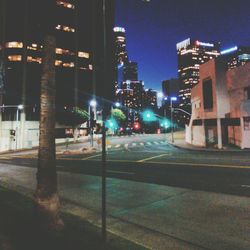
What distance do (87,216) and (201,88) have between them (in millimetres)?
31491

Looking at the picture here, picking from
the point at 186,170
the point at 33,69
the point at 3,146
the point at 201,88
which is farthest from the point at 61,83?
the point at 186,170

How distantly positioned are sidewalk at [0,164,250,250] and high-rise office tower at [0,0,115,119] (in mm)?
46241

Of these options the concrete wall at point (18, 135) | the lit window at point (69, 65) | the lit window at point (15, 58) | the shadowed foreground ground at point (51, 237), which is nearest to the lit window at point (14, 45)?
the lit window at point (15, 58)

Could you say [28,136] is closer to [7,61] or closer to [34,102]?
[34,102]

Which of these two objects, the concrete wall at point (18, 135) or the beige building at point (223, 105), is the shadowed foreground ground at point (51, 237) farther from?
the concrete wall at point (18, 135)

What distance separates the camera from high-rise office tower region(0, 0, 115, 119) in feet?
222

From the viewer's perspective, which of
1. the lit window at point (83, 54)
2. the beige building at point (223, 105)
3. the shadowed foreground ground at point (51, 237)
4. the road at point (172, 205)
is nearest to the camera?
the shadowed foreground ground at point (51, 237)

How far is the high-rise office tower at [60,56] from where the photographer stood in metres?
67.7

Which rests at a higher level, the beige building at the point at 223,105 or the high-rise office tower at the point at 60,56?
the high-rise office tower at the point at 60,56

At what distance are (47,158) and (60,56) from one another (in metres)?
87.2

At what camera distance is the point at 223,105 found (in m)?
32.7

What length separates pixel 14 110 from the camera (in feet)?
189

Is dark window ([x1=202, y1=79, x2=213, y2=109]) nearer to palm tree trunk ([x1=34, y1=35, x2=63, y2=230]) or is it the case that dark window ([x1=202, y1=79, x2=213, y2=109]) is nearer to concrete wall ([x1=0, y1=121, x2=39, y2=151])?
palm tree trunk ([x1=34, y1=35, x2=63, y2=230])

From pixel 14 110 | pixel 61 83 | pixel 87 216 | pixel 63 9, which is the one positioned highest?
pixel 63 9
